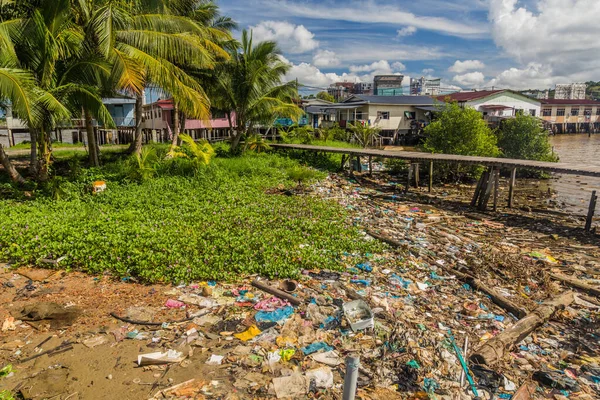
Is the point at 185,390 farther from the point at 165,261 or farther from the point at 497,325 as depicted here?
the point at 497,325

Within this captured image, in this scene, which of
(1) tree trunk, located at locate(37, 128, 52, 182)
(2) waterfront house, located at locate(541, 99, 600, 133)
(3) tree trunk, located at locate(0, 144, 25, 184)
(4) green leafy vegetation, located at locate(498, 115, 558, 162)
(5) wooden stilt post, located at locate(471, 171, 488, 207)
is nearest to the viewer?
(1) tree trunk, located at locate(37, 128, 52, 182)

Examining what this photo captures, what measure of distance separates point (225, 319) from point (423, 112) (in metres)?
32.4

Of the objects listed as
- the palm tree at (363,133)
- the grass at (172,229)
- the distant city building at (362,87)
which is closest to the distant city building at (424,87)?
the distant city building at (362,87)

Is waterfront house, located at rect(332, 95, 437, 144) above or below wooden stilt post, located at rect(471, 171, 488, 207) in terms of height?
above

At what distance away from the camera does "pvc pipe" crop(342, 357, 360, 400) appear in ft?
7.57

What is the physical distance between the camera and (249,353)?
4.06 metres

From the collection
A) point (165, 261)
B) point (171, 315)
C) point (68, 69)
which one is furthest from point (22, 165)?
point (171, 315)

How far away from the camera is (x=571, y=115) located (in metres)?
50.1

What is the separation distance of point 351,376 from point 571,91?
8534cm

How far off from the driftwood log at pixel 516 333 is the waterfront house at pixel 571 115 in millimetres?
49723

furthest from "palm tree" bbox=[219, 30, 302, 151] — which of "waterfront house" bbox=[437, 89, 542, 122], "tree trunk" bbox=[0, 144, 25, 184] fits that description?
"waterfront house" bbox=[437, 89, 542, 122]

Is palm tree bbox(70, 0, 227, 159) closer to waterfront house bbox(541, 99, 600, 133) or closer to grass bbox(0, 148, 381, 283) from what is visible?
grass bbox(0, 148, 381, 283)

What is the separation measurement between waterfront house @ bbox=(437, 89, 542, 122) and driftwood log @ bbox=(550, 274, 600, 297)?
101 ft

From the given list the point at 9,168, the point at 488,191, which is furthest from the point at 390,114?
the point at 9,168
